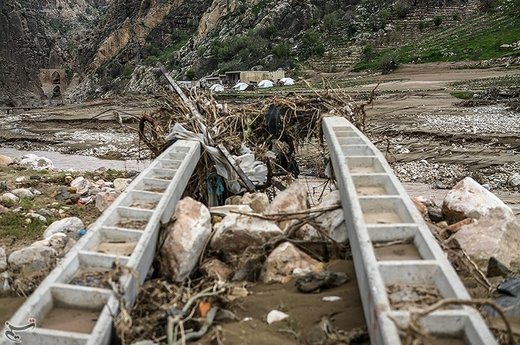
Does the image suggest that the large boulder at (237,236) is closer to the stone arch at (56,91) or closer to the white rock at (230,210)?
the white rock at (230,210)

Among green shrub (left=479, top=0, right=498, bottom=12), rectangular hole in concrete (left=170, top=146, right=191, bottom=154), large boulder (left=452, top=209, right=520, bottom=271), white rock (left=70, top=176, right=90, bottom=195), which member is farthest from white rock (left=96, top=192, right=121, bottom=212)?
green shrub (left=479, top=0, right=498, bottom=12)

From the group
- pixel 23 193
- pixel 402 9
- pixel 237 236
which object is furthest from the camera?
pixel 402 9

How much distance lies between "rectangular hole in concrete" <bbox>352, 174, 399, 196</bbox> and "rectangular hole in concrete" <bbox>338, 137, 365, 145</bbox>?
0.89 m

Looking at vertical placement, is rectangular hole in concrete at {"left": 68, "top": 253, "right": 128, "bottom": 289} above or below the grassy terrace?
below

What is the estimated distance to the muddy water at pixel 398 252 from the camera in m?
2.83

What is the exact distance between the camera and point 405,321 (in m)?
2.15

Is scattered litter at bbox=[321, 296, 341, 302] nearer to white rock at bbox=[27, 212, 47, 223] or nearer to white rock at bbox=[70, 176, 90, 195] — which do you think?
white rock at bbox=[27, 212, 47, 223]

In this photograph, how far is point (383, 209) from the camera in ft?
11.3

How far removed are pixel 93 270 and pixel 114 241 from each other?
1.32 ft

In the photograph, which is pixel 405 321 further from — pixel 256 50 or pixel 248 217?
pixel 256 50

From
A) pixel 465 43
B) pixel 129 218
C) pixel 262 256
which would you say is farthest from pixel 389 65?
pixel 129 218

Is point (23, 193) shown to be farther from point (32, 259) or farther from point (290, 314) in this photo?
point (290, 314)

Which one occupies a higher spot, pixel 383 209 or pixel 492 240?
pixel 383 209

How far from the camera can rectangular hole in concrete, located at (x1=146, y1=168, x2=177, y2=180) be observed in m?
4.52
